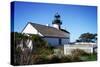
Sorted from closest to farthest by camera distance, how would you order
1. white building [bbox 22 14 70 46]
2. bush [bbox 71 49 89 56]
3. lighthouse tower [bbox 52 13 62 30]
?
1. white building [bbox 22 14 70 46]
2. lighthouse tower [bbox 52 13 62 30]
3. bush [bbox 71 49 89 56]

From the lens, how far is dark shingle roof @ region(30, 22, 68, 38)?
289 centimetres

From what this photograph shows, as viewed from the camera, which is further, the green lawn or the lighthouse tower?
the green lawn

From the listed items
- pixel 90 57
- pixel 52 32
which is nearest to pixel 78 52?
pixel 90 57

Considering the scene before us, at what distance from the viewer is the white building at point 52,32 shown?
2.85m

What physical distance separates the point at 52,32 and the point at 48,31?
6cm

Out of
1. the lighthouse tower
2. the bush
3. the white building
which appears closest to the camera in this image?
the white building

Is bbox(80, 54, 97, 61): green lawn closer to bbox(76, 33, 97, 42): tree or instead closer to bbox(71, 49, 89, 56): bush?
bbox(71, 49, 89, 56): bush

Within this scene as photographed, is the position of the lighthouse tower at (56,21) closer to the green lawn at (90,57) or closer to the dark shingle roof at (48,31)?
the dark shingle roof at (48,31)

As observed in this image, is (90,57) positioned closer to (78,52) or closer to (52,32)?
(78,52)

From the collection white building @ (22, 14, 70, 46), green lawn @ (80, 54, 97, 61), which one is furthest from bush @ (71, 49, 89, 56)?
white building @ (22, 14, 70, 46)

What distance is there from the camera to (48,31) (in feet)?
9.70

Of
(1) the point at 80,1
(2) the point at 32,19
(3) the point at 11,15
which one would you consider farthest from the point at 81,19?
(3) the point at 11,15
